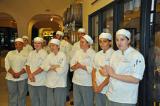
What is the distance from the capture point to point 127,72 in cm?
279

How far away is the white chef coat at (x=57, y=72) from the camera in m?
4.28

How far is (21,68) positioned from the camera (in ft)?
15.7

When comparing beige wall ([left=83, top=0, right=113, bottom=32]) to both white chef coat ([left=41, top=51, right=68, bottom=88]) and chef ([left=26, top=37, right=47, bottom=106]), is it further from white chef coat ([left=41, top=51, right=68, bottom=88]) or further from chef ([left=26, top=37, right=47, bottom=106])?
chef ([left=26, top=37, right=47, bottom=106])

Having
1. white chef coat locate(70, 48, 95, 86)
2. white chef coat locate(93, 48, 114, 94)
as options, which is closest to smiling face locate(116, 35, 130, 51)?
white chef coat locate(93, 48, 114, 94)

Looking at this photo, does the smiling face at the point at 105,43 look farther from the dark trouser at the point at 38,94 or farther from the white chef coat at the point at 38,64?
the dark trouser at the point at 38,94

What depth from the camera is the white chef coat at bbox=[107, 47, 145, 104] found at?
8.88 feet

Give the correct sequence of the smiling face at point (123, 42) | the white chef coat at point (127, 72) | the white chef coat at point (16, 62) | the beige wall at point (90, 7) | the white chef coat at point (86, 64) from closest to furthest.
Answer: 1. the white chef coat at point (127, 72)
2. the smiling face at point (123, 42)
3. the white chef coat at point (86, 64)
4. the white chef coat at point (16, 62)
5. the beige wall at point (90, 7)

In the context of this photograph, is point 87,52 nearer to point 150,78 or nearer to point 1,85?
point 150,78

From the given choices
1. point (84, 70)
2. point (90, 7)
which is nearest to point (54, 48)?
point (84, 70)

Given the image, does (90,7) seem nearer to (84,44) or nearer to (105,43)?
(84,44)

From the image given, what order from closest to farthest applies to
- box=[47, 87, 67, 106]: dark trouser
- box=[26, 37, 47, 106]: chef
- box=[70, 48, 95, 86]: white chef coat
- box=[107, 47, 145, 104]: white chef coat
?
box=[107, 47, 145, 104]: white chef coat < box=[70, 48, 95, 86]: white chef coat < box=[47, 87, 67, 106]: dark trouser < box=[26, 37, 47, 106]: chef

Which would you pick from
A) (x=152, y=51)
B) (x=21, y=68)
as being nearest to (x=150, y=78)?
(x=152, y=51)

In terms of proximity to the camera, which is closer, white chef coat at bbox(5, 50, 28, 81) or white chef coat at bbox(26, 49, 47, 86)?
white chef coat at bbox(26, 49, 47, 86)

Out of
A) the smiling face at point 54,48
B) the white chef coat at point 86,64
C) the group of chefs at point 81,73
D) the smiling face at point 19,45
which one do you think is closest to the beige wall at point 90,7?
the group of chefs at point 81,73
